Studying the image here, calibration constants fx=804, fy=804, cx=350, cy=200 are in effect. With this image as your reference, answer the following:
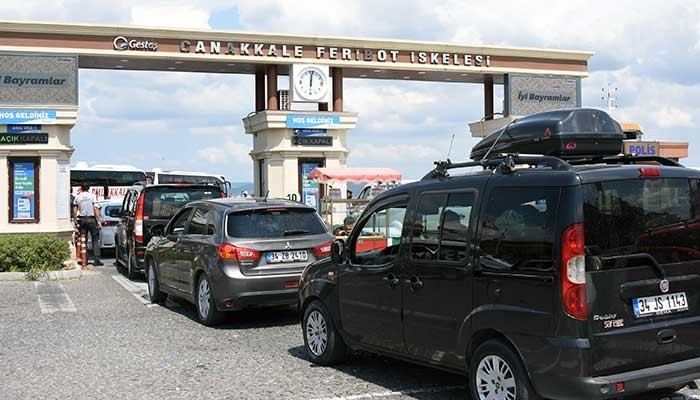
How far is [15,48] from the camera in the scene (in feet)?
76.4

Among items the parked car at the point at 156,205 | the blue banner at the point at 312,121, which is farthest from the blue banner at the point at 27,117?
the parked car at the point at 156,205

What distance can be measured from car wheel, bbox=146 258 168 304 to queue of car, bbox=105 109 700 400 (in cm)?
519

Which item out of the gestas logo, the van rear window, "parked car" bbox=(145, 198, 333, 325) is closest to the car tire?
the van rear window

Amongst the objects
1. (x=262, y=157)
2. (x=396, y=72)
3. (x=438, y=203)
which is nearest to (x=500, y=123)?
(x=396, y=72)

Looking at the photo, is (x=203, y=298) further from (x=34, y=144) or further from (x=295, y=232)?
(x=34, y=144)

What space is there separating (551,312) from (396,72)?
24911 mm

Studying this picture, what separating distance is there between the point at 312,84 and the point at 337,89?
117 centimetres

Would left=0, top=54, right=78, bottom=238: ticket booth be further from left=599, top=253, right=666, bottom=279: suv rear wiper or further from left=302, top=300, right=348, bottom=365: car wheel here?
left=599, top=253, right=666, bottom=279: suv rear wiper

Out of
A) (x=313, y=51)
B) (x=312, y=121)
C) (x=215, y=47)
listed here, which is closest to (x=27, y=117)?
(x=215, y=47)

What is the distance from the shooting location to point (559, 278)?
511cm

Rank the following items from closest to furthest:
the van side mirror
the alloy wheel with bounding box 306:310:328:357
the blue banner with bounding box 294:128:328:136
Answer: the van side mirror, the alloy wheel with bounding box 306:310:328:357, the blue banner with bounding box 294:128:328:136

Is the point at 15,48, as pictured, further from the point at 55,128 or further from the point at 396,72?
the point at 396,72

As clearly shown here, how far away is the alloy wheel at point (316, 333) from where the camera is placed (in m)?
7.75

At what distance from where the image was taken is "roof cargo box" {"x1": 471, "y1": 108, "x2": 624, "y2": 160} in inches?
300
